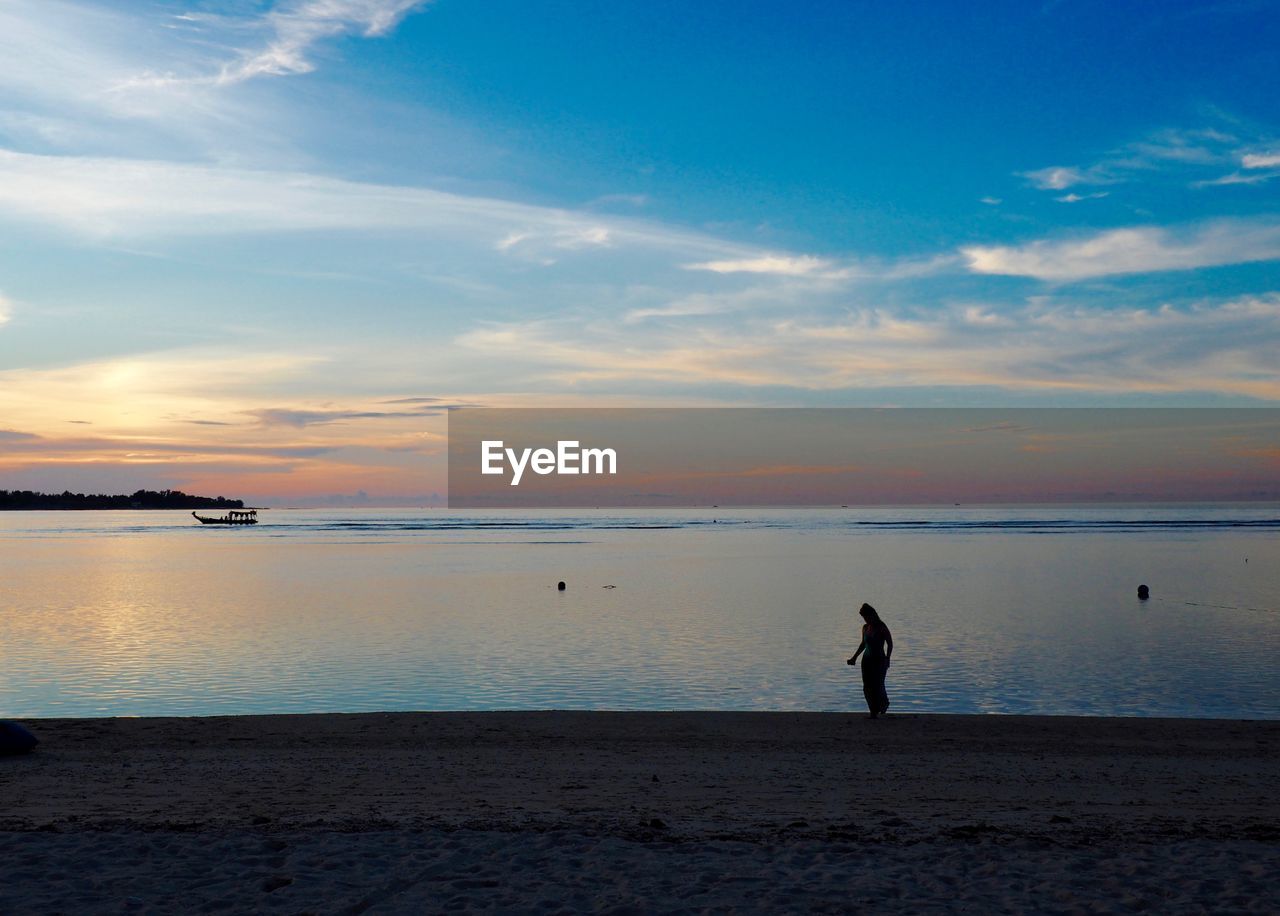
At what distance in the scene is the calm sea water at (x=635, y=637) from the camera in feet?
74.8

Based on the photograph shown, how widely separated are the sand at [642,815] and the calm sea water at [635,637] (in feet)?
15.0

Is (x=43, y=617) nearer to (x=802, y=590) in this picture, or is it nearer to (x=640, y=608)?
(x=640, y=608)

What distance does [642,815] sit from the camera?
1187 cm

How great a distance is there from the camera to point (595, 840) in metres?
10.6

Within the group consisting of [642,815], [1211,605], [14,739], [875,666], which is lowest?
[1211,605]

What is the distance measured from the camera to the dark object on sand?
1486cm

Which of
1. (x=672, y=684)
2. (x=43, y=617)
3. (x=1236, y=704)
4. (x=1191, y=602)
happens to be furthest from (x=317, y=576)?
(x=1236, y=704)

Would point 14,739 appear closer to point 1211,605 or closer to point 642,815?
point 642,815

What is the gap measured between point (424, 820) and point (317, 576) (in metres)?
52.7

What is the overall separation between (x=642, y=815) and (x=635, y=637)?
21292mm

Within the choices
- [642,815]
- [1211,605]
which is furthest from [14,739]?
[1211,605]

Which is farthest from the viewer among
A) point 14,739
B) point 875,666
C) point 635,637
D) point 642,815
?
point 635,637

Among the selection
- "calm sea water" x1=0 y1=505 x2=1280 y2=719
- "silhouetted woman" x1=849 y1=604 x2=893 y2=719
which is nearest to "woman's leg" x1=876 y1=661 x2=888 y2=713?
"silhouetted woman" x1=849 y1=604 x2=893 y2=719

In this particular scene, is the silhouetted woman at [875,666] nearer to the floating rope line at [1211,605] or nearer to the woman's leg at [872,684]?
the woman's leg at [872,684]
